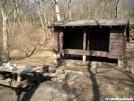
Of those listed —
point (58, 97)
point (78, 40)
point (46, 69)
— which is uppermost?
point (78, 40)

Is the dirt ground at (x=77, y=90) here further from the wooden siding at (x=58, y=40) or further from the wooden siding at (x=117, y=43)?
the wooden siding at (x=58, y=40)

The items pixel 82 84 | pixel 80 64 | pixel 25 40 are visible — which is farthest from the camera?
pixel 25 40

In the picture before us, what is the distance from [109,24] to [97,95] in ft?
18.1

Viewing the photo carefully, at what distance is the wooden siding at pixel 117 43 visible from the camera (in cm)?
978

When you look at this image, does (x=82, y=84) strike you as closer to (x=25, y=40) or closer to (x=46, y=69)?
(x=46, y=69)

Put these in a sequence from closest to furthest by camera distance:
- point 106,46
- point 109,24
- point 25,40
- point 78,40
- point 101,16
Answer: point 109,24 < point 106,46 < point 78,40 < point 25,40 < point 101,16

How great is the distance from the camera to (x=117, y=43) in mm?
9914

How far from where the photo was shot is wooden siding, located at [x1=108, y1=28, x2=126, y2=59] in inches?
385

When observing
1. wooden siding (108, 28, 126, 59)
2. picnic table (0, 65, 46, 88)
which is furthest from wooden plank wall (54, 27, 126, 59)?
picnic table (0, 65, 46, 88)

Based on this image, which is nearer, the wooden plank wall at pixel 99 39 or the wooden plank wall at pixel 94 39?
the wooden plank wall at pixel 94 39

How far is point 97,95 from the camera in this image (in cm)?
545

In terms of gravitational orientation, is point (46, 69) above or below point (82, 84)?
above

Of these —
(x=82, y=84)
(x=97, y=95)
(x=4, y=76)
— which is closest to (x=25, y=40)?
(x=4, y=76)

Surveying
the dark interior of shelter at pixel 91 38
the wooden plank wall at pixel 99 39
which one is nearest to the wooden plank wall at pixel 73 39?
the dark interior of shelter at pixel 91 38
